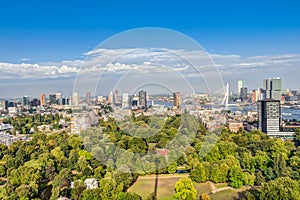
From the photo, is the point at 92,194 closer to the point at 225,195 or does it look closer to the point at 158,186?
the point at 158,186

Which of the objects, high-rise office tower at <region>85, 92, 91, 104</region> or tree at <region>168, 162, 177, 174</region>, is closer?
high-rise office tower at <region>85, 92, 91, 104</region>

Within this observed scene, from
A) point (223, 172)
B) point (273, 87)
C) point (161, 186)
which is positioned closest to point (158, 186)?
point (161, 186)

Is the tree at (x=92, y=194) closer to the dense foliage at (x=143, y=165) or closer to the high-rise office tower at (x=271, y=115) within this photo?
the dense foliage at (x=143, y=165)

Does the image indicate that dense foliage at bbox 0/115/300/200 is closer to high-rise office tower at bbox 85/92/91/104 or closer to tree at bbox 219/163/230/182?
tree at bbox 219/163/230/182

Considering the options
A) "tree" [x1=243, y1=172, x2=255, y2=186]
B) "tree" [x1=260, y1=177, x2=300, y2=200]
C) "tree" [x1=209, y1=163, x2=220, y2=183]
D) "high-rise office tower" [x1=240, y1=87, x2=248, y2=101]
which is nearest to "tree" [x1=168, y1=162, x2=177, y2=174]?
"tree" [x1=209, y1=163, x2=220, y2=183]

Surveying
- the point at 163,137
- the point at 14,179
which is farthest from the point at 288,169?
the point at 14,179

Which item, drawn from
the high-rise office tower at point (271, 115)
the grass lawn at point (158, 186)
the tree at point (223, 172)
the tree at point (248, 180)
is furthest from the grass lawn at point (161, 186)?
the high-rise office tower at point (271, 115)
